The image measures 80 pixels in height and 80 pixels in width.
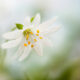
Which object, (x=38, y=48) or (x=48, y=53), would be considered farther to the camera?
(x=48, y=53)

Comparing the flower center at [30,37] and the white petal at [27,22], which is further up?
the white petal at [27,22]

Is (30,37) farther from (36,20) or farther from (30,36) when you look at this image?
(36,20)

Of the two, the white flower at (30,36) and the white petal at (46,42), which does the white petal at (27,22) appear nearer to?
the white flower at (30,36)

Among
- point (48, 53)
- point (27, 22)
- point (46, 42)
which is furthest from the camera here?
point (48, 53)

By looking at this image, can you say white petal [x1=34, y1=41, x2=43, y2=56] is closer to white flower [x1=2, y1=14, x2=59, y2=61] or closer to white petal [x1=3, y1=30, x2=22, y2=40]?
white flower [x1=2, y1=14, x2=59, y2=61]

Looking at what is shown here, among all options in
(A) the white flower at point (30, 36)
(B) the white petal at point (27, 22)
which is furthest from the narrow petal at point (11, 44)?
(B) the white petal at point (27, 22)

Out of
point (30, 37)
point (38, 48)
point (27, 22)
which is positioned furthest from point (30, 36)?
point (27, 22)

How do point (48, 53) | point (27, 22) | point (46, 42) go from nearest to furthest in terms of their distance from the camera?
point (27, 22) < point (46, 42) < point (48, 53)
